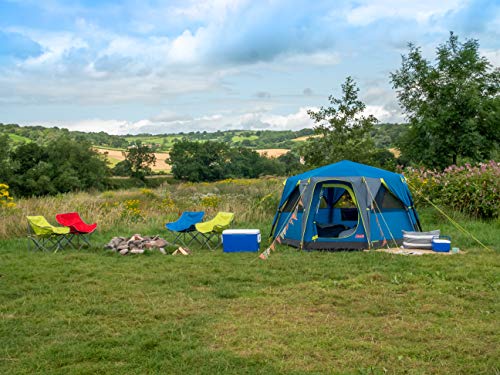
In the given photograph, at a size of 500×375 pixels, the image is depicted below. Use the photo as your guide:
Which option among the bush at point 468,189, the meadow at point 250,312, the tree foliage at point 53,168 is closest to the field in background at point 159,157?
the tree foliage at point 53,168

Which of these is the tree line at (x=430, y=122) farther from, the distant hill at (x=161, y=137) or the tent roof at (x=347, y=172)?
the distant hill at (x=161, y=137)

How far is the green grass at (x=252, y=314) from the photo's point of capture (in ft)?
11.8

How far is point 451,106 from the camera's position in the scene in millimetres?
15430

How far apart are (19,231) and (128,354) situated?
6.84 metres

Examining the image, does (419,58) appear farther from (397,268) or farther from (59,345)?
(59,345)

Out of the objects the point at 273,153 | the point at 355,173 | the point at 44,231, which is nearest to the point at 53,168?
the point at 273,153

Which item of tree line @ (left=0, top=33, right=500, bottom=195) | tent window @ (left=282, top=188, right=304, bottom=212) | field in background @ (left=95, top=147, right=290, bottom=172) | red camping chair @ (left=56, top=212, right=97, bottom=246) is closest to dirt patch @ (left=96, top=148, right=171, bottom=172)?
field in background @ (left=95, top=147, right=290, bottom=172)

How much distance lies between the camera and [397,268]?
251 inches

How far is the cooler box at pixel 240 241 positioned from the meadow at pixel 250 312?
31 centimetres

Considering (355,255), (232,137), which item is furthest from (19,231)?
(232,137)

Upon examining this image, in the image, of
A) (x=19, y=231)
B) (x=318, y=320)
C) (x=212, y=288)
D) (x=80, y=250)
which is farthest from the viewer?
(x=19, y=231)

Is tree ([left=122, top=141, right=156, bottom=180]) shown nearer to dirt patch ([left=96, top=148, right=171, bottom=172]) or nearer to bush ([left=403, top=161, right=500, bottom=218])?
dirt patch ([left=96, top=148, right=171, bottom=172])

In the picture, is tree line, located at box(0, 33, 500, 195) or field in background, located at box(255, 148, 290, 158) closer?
tree line, located at box(0, 33, 500, 195)

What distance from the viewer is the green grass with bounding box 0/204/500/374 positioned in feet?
11.8
